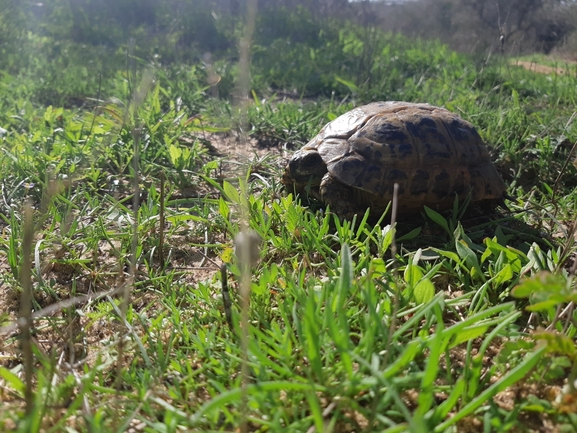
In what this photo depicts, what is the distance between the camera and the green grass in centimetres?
120

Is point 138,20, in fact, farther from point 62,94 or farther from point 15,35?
point 62,94

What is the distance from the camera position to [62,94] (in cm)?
493

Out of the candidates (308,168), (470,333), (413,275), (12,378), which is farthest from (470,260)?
(12,378)

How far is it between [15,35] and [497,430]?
792 cm

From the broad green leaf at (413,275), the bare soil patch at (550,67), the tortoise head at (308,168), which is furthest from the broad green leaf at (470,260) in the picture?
the bare soil patch at (550,67)

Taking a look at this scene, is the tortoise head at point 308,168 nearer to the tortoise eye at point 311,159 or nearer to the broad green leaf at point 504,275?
the tortoise eye at point 311,159

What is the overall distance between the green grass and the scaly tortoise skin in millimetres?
140

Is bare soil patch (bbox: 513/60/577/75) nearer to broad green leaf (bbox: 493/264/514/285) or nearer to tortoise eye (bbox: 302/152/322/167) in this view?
tortoise eye (bbox: 302/152/322/167)

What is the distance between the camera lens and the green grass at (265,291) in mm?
1195

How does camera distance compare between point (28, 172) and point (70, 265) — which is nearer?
point (70, 265)

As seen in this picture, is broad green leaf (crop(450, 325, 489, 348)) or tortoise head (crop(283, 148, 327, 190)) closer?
broad green leaf (crop(450, 325, 489, 348))

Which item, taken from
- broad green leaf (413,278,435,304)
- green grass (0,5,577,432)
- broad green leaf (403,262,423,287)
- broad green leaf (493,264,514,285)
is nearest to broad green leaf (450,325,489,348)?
green grass (0,5,577,432)

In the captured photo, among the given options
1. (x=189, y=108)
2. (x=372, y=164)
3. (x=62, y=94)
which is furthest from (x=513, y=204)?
(x=62, y=94)

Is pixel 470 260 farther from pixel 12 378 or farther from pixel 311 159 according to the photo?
pixel 12 378
